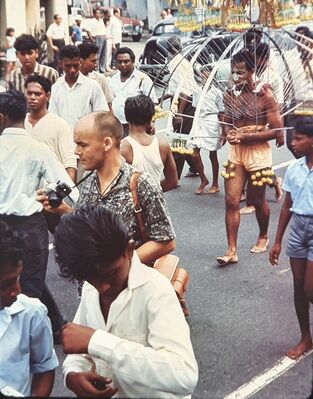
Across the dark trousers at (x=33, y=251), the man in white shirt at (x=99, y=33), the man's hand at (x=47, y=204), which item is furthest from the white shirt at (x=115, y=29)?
the man's hand at (x=47, y=204)

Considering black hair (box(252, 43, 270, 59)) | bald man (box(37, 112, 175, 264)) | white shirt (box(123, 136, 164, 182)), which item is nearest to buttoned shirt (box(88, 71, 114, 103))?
black hair (box(252, 43, 270, 59))

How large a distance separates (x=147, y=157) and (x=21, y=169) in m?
0.93

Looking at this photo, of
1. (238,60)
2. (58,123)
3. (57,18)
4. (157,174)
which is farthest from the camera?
(57,18)

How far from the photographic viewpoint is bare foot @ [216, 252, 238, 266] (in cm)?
615

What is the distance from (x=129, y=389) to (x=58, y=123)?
3.39 metres

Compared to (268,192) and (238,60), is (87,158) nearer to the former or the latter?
(238,60)

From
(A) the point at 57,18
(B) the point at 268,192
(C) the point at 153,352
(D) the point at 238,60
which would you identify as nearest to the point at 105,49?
(A) the point at 57,18

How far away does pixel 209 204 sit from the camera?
8.14 meters

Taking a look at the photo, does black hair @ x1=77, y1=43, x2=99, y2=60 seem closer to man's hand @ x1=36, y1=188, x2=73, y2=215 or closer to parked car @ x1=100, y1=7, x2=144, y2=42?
man's hand @ x1=36, y1=188, x2=73, y2=215

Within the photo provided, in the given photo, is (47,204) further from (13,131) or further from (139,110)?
(139,110)

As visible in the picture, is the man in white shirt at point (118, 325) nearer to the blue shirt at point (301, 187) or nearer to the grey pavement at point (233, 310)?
the grey pavement at point (233, 310)

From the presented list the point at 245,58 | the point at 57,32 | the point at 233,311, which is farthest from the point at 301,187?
the point at 57,32

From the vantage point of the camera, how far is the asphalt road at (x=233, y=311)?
4.25 meters

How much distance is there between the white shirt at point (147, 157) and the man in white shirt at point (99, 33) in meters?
10.9
